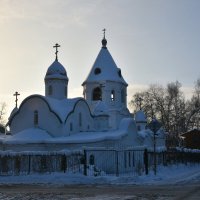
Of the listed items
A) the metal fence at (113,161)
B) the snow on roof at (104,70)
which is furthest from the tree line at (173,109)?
the metal fence at (113,161)

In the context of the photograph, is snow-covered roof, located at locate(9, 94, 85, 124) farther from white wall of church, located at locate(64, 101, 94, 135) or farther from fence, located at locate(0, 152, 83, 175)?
fence, located at locate(0, 152, 83, 175)

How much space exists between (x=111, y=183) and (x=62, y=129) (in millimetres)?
17287

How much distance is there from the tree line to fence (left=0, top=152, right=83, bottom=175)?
36.8 meters

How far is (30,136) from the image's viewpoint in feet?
113

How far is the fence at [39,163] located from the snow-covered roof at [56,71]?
14478 millimetres

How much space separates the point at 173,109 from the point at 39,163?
40.8 m

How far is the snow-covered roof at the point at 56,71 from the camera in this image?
128 feet

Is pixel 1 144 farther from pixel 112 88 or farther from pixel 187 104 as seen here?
pixel 187 104

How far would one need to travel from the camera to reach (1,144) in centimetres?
3431

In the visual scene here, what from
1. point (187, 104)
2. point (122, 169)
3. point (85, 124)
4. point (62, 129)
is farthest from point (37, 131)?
point (187, 104)

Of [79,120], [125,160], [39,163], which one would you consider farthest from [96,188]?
[79,120]

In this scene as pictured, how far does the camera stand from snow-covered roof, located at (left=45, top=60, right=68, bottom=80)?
1535 inches

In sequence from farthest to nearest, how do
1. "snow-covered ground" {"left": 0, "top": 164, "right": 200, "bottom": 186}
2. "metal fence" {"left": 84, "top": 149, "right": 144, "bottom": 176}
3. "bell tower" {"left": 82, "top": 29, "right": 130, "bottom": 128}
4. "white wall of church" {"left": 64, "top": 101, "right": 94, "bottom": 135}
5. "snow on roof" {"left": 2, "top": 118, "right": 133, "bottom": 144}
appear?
"bell tower" {"left": 82, "top": 29, "right": 130, "bottom": 128}
"white wall of church" {"left": 64, "top": 101, "right": 94, "bottom": 135}
"snow on roof" {"left": 2, "top": 118, "right": 133, "bottom": 144}
"metal fence" {"left": 84, "top": 149, "right": 144, "bottom": 176}
"snow-covered ground" {"left": 0, "top": 164, "right": 200, "bottom": 186}

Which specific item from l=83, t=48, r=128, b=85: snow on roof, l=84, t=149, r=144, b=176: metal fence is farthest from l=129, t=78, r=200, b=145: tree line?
l=84, t=149, r=144, b=176: metal fence
